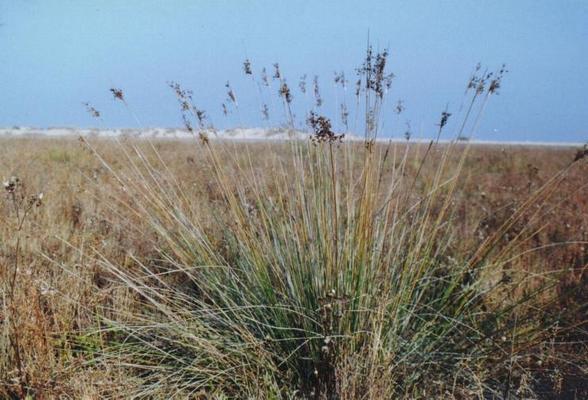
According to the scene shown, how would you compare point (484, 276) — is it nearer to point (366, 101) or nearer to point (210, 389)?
point (366, 101)

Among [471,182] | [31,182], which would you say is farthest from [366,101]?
[471,182]

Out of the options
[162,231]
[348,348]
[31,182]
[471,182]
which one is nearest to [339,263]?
[348,348]

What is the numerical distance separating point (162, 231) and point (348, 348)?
111 centimetres

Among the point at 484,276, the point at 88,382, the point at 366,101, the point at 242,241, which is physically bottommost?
the point at 88,382

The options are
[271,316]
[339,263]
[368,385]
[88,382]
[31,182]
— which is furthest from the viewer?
[31,182]

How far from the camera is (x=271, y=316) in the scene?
7.23 ft

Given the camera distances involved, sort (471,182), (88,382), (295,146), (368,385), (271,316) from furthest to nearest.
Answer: (471,182) → (295,146) → (271,316) → (88,382) → (368,385)

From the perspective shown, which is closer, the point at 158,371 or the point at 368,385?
the point at 368,385

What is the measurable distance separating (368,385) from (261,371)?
1.76ft

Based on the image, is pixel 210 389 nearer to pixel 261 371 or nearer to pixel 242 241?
pixel 261 371

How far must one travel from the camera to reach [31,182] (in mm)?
5730

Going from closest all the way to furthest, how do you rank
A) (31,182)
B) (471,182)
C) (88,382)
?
(88,382) → (31,182) → (471,182)

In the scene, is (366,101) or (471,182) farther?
(471,182)

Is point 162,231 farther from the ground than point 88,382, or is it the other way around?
point 162,231
